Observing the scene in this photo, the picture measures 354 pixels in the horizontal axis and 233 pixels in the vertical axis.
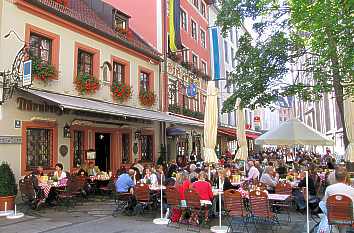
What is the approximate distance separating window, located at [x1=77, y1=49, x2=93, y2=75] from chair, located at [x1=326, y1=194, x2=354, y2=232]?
1141 centimetres

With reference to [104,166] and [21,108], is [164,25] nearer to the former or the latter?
[104,166]

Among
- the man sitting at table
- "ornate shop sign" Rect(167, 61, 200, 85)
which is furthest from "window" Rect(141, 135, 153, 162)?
the man sitting at table

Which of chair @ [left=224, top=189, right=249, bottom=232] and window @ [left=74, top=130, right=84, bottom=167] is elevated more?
window @ [left=74, top=130, right=84, bottom=167]

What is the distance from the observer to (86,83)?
50.2ft

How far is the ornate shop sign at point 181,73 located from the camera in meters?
23.4

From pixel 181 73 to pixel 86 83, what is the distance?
10854 mm

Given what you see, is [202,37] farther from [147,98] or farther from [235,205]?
[235,205]

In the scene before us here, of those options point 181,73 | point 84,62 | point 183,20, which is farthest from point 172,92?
point 84,62

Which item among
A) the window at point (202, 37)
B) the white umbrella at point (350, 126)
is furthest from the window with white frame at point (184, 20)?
the white umbrella at point (350, 126)

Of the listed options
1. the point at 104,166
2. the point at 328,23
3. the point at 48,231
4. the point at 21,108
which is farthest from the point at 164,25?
the point at 48,231

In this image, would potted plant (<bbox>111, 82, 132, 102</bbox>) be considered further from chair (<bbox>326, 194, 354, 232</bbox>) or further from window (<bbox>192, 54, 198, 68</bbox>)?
chair (<bbox>326, 194, 354, 232</bbox>)

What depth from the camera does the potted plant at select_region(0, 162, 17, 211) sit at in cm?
1079

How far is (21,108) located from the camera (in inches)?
489

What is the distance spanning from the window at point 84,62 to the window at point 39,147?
125 inches
